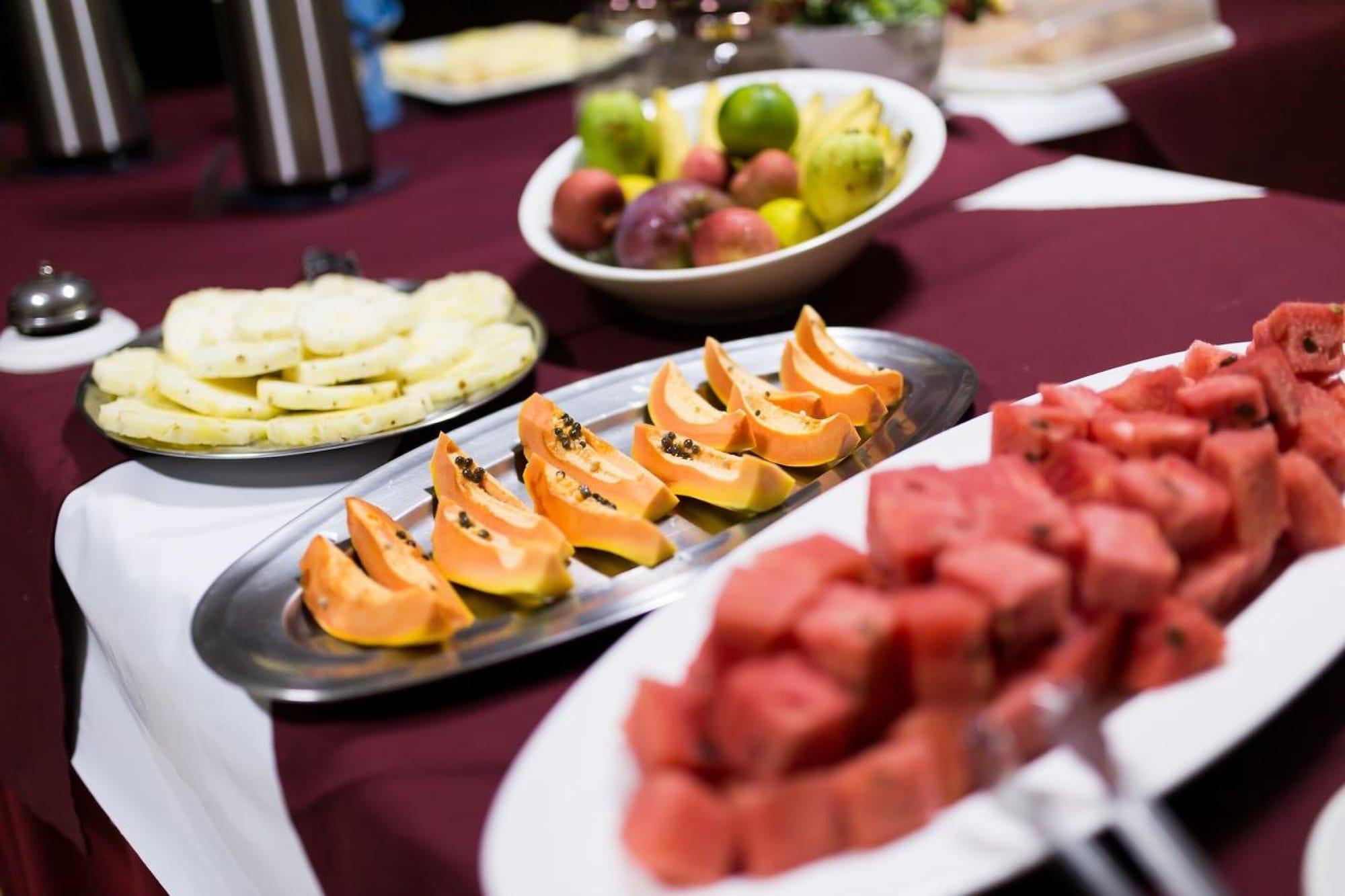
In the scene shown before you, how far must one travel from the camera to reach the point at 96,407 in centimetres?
114

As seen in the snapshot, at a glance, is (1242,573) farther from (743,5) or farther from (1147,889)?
(743,5)

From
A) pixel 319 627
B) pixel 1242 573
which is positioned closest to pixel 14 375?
pixel 319 627

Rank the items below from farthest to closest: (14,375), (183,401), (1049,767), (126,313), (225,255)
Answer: (225,255)
(126,313)
(14,375)
(183,401)
(1049,767)

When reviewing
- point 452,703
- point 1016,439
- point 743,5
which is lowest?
point 452,703

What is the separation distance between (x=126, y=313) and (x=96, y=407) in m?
0.42

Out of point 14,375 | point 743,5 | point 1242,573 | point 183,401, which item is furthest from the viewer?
point 743,5

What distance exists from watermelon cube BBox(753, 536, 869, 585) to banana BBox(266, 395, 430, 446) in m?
0.51

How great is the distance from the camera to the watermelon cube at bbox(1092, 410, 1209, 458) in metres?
0.68

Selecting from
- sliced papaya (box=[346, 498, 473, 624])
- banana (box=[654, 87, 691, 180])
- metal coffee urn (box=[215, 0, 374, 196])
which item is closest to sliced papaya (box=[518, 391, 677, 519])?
sliced papaya (box=[346, 498, 473, 624])

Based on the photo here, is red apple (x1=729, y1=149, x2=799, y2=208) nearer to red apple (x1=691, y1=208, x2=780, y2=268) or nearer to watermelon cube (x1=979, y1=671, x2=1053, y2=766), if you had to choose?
red apple (x1=691, y1=208, x2=780, y2=268)

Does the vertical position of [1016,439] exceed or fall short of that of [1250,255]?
it exceeds it

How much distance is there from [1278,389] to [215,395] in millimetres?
857

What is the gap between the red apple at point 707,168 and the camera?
1.41 metres

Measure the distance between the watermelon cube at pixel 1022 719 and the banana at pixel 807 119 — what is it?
39.7 inches
